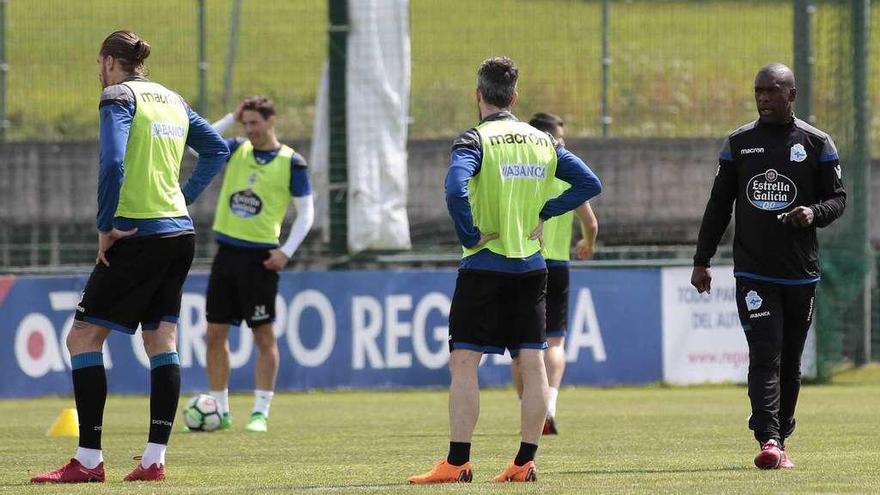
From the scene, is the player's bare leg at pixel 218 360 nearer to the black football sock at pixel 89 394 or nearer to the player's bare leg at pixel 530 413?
the black football sock at pixel 89 394

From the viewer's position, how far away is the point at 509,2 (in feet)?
66.1

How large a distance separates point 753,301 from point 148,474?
125 inches

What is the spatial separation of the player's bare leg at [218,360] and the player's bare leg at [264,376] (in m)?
0.23

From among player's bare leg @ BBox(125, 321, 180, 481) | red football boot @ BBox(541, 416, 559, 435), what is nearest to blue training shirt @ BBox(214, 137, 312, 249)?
red football boot @ BBox(541, 416, 559, 435)

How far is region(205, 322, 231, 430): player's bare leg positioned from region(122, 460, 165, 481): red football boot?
169 inches

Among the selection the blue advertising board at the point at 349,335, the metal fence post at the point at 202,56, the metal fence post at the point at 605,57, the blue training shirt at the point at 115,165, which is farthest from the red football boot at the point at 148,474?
the metal fence post at the point at 605,57

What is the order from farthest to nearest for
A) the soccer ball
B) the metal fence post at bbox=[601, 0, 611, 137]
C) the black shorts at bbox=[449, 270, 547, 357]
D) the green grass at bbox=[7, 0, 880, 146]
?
the metal fence post at bbox=[601, 0, 611, 137] < the green grass at bbox=[7, 0, 880, 146] < the soccer ball < the black shorts at bbox=[449, 270, 547, 357]

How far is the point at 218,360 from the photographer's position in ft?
41.6

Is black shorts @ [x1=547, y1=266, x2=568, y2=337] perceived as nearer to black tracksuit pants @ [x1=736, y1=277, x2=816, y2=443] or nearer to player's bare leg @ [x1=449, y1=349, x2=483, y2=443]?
black tracksuit pants @ [x1=736, y1=277, x2=816, y2=443]

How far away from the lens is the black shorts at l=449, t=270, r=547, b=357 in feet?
26.4

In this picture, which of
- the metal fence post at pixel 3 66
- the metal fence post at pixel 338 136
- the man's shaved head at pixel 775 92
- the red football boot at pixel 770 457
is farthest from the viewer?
the metal fence post at pixel 3 66

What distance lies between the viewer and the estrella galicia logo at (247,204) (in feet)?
42.1

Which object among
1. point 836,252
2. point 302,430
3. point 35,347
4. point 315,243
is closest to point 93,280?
point 302,430

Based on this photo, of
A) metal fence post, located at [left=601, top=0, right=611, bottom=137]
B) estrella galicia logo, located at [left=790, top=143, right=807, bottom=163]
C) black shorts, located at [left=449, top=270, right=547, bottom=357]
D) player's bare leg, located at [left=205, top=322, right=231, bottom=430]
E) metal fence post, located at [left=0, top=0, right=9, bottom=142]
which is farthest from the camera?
metal fence post, located at [left=601, top=0, right=611, bottom=137]
